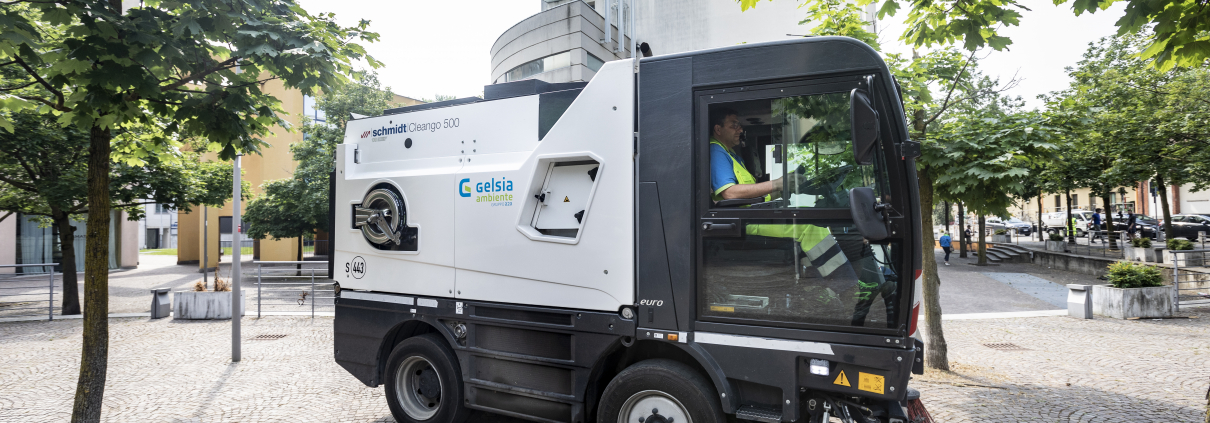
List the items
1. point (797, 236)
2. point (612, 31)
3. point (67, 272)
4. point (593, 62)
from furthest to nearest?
1. point (612, 31)
2. point (593, 62)
3. point (67, 272)
4. point (797, 236)

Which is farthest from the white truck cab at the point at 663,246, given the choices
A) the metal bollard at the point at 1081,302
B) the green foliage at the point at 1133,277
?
the green foliage at the point at 1133,277

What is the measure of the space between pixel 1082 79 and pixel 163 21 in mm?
27849

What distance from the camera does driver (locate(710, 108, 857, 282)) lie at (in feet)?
11.3

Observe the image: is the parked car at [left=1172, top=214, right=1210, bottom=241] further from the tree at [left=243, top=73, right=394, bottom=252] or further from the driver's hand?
the tree at [left=243, top=73, right=394, bottom=252]

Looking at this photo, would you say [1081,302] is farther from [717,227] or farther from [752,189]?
[717,227]

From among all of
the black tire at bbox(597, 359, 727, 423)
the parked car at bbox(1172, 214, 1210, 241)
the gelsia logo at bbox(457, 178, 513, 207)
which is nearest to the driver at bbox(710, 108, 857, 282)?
the black tire at bbox(597, 359, 727, 423)

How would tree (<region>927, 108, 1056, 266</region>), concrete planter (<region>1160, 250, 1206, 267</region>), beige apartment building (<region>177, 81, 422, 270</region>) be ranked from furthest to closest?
beige apartment building (<region>177, 81, 422, 270</region>) → concrete planter (<region>1160, 250, 1206, 267</region>) → tree (<region>927, 108, 1056, 266</region>)

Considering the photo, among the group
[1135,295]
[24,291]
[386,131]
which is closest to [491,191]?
[386,131]

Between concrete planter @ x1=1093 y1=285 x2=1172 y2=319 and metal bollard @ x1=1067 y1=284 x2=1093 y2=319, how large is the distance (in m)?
0.34

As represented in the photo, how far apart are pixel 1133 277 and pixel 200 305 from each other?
17.8 metres

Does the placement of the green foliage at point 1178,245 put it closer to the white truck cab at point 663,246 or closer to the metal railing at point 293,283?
the white truck cab at point 663,246

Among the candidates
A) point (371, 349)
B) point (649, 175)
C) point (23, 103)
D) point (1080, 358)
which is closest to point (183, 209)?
point (23, 103)

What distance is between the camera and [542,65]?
2400 centimetres

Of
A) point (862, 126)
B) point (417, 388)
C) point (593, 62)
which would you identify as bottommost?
point (417, 388)
